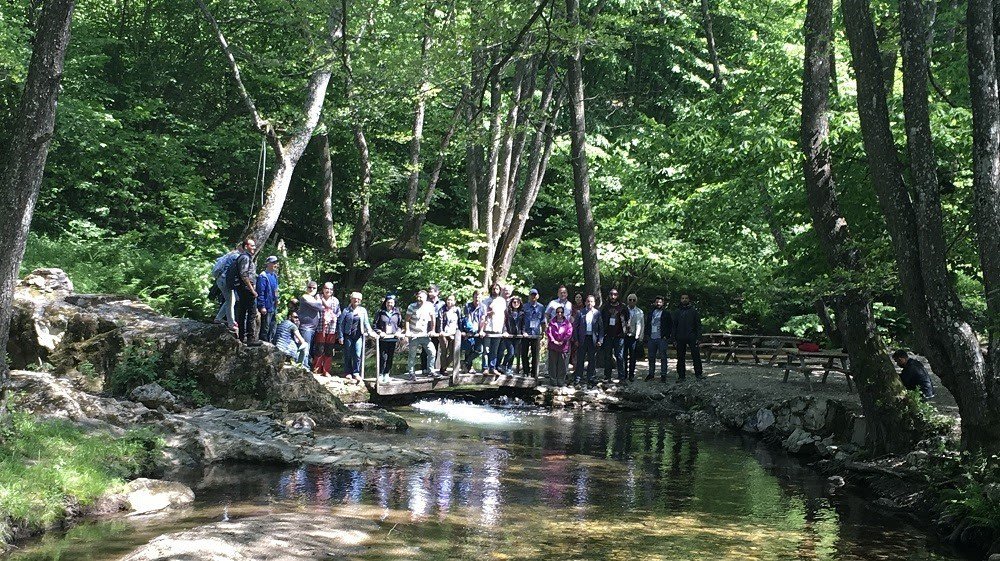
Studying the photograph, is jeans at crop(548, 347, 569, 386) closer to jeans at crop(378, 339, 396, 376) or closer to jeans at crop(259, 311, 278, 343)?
jeans at crop(378, 339, 396, 376)

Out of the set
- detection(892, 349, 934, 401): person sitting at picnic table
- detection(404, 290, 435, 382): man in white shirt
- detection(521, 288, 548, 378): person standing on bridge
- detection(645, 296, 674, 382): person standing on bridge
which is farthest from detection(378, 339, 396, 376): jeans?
detection(892, 349, 934, 401): person sitting at picnic table

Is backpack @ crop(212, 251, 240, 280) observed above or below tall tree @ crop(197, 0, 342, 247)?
below

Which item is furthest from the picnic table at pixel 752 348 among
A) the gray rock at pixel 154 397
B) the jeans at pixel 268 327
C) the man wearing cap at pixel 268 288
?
the gray rock at pixel 154 397

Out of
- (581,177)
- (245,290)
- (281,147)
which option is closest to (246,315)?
(245,290)

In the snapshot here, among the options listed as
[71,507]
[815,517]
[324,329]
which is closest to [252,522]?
[71,507]

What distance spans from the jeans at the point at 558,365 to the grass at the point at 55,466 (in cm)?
976

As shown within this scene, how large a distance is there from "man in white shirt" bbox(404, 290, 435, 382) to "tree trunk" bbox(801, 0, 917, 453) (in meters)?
7.55

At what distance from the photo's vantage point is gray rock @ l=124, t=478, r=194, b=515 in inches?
321

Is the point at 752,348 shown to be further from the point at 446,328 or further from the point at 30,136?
the point at 30,136

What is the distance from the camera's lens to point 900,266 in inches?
382

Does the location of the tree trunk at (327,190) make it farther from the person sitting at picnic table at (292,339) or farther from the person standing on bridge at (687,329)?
the person standing on bridge at (687,329)

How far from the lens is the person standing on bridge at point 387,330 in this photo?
16875 mm

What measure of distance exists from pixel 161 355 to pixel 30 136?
→ 5.48 meters

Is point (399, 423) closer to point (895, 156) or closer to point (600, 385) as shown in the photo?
point (600, 385)
